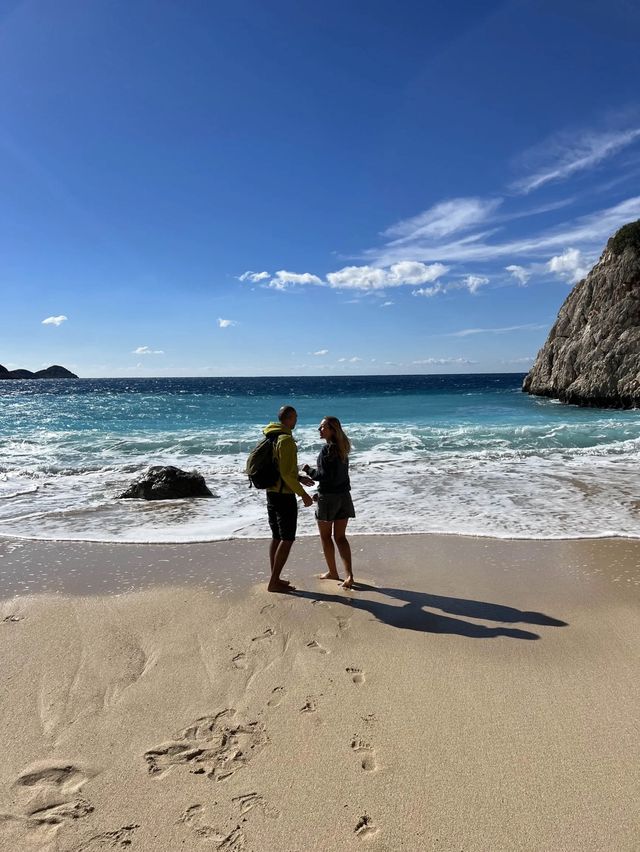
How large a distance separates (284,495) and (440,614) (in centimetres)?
190

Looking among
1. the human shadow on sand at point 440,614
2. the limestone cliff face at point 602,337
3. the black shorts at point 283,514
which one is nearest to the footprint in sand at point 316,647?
the human shadow on sand at point 440,614

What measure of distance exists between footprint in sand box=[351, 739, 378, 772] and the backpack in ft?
8.96

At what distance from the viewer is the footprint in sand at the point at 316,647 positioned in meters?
4.10

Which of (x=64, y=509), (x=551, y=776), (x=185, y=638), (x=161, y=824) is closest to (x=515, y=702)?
(x=551, y=776)

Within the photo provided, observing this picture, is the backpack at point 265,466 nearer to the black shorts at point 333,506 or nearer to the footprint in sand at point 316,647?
the black shorts at point 333,506

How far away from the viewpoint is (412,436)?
853 inches

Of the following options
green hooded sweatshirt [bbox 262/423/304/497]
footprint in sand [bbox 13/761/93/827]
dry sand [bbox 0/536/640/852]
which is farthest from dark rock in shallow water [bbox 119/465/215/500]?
footprint in sand [bbox 13/761/93/827]

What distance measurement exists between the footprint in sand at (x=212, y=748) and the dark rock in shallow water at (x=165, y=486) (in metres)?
7.65

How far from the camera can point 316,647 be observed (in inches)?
164

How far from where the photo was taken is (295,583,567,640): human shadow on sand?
4422 mm

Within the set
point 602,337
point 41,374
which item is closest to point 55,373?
point 41,374

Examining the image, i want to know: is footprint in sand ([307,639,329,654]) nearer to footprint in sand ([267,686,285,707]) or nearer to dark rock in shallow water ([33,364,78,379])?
footprint in sand ([267,686,285,707])

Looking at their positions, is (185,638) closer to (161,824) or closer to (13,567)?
(161,824)

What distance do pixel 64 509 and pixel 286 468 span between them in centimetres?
625
